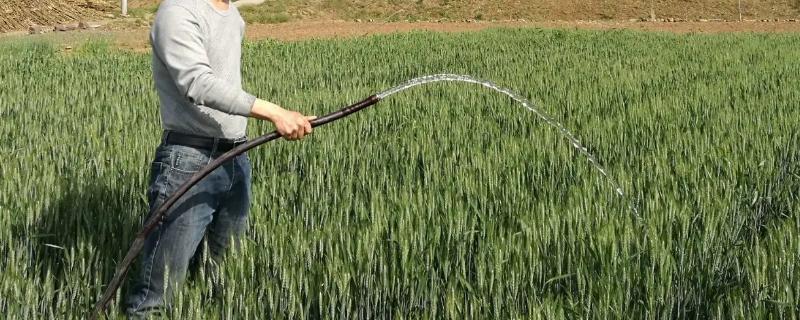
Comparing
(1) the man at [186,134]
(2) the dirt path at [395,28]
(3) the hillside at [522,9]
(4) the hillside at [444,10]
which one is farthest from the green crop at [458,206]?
(3) the hillside at [522,9]

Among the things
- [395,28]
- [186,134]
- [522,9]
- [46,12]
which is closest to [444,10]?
[522,9]

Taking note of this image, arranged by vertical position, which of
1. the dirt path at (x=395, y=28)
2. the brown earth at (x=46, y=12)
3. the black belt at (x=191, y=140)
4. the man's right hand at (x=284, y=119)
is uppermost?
the man's right hand at (x=284, y=119)

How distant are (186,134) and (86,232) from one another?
1.06 m

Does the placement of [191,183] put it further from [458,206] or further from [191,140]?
[458,206]

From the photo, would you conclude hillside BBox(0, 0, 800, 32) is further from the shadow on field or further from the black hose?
the black hose

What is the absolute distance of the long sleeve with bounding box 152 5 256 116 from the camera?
215 centimetres

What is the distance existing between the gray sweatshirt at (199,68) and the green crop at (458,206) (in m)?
0.45

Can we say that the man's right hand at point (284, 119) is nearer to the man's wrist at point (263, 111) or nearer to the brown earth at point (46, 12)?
the man's wrist at point (263, 111)

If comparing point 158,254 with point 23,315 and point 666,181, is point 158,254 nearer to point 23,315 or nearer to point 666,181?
point 23,315

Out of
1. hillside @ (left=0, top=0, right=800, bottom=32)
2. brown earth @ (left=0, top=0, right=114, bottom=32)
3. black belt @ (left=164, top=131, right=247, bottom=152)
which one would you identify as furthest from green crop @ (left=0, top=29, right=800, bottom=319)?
hillside @ (left=0, top=0, right=800, bottom=32)

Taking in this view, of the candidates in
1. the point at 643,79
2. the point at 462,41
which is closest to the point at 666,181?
the point at 643,79

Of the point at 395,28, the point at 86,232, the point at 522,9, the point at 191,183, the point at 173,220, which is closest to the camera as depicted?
the point at 191,183

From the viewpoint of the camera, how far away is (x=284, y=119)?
2.17 metres

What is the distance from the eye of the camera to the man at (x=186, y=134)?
2195 millimetres
